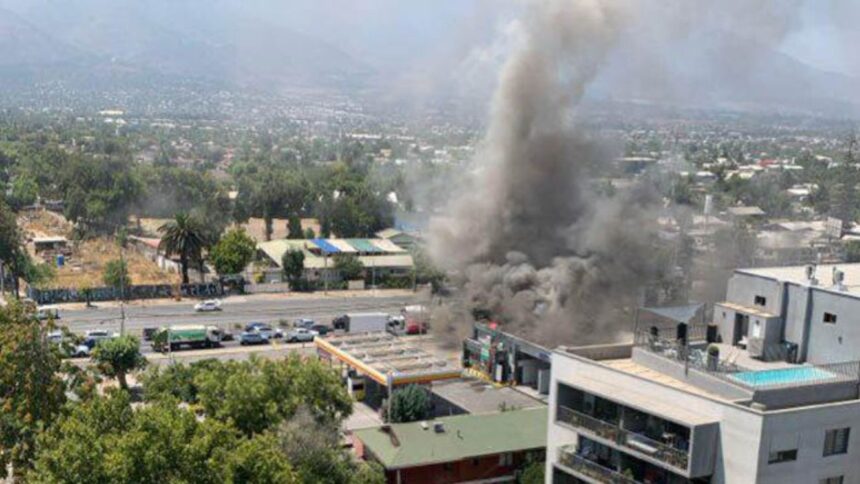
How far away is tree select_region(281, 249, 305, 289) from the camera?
1932 inches

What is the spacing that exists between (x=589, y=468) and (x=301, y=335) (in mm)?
23890

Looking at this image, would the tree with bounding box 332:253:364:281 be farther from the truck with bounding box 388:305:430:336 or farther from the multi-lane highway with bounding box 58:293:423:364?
the truck with bounding box 388:305:430:336

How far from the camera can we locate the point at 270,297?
4778 cm

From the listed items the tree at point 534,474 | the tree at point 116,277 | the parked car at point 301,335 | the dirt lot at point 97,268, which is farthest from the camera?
the dirt lot at point 97,268

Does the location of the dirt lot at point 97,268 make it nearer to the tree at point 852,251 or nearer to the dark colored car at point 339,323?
the dark colored car at point 339,323

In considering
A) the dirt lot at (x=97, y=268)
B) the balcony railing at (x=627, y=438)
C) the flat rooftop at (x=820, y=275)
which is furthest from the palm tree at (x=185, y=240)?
the balcony railing at (x=627, y=438)

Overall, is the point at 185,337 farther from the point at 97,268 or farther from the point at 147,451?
the point at 147,451

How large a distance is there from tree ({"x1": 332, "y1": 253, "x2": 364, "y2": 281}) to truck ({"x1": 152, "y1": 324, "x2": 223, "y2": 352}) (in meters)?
15.0

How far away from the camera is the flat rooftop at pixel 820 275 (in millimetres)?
18069

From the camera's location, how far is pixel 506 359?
32.1 metres

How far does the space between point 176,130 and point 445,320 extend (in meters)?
161

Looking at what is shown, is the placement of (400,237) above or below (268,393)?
below

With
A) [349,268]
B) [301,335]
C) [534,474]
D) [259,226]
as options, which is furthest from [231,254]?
[534,474]

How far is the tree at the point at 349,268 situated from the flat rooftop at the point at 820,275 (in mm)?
33335
